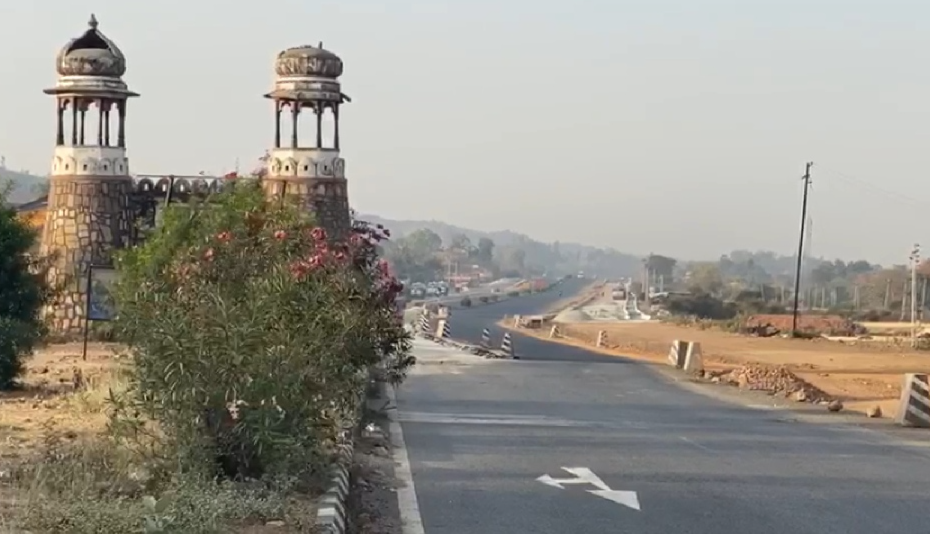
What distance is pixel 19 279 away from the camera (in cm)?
2623

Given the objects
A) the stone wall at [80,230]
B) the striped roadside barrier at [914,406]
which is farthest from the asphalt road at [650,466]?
the stone wall at [80,230]

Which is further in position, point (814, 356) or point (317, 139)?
point (814, 356)

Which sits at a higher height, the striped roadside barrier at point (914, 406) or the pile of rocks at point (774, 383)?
the striped roadside barrier at point (914, 406)

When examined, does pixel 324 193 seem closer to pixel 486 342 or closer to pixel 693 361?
pixel 693 361

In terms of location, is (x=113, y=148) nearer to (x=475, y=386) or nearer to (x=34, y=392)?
(x=475, y=386)

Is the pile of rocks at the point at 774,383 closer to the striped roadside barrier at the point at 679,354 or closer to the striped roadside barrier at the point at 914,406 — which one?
the striped roadside barrier at the point at 679,354

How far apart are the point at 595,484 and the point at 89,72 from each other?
27501mm

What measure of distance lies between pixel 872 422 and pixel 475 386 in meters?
9.43

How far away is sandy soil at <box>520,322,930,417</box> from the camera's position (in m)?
34.3

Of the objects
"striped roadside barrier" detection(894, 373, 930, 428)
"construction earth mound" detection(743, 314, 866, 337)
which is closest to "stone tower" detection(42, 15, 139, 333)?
"striped roadside barrier" detection(894, 373, 930, 428)

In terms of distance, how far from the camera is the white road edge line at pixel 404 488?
1254 centimetres

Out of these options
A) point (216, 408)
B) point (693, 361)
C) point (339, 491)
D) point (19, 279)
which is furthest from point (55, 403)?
point (693, 361)

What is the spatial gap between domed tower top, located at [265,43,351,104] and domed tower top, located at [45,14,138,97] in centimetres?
392

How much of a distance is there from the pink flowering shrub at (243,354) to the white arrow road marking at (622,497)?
2.57 meters
